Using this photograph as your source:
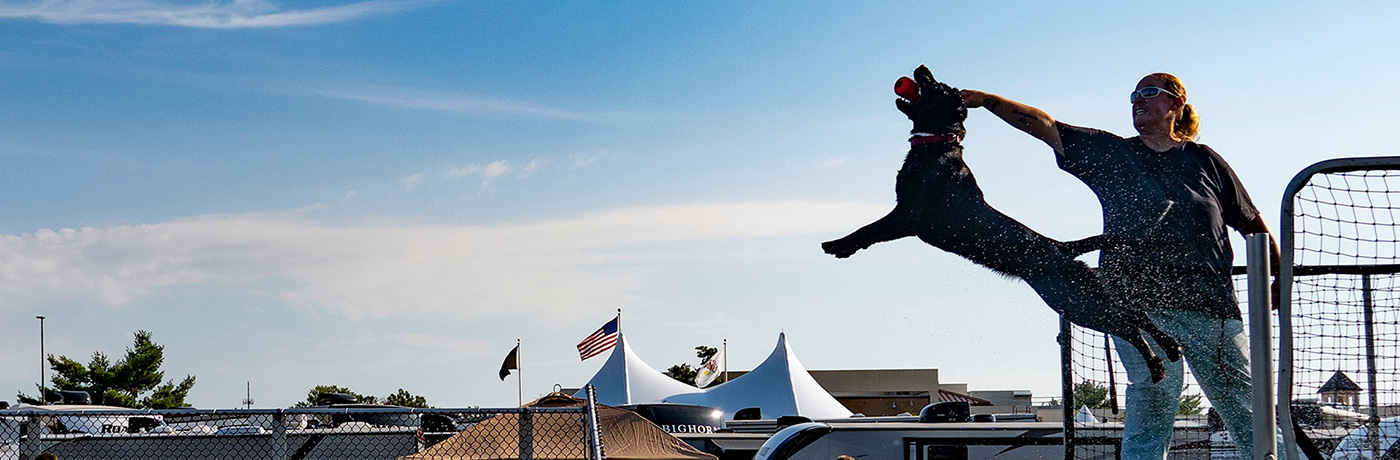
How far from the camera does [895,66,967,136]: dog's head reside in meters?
4.54

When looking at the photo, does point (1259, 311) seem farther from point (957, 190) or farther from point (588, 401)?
point (588, 401)

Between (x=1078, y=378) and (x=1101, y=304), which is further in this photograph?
(x=1078, y=378)

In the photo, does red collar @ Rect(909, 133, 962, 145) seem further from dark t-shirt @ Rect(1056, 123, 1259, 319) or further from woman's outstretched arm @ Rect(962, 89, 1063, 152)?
dark t-shirt @ Rect(1056, 123, 1259, 319)

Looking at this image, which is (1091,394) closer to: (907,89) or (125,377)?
(907,89)

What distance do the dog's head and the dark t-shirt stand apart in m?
0.62

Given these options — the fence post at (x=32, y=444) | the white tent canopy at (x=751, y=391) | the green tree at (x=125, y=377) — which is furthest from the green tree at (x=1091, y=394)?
the green tree at (x=125, y=377)

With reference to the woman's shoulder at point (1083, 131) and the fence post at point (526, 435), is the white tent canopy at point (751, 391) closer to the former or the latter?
the fence post at point (526, 435)

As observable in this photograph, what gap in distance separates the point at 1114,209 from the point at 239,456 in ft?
28.4

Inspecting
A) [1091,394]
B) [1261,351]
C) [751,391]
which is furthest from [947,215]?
[751,391]

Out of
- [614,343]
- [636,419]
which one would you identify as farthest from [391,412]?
[614,343]

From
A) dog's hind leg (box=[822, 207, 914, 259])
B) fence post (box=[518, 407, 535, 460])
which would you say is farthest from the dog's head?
fence post (box=[518, 407, 535, 460])

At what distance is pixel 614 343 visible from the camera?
3209cm

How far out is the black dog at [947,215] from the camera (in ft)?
14.8

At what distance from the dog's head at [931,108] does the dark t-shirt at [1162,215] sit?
0.62 metres
